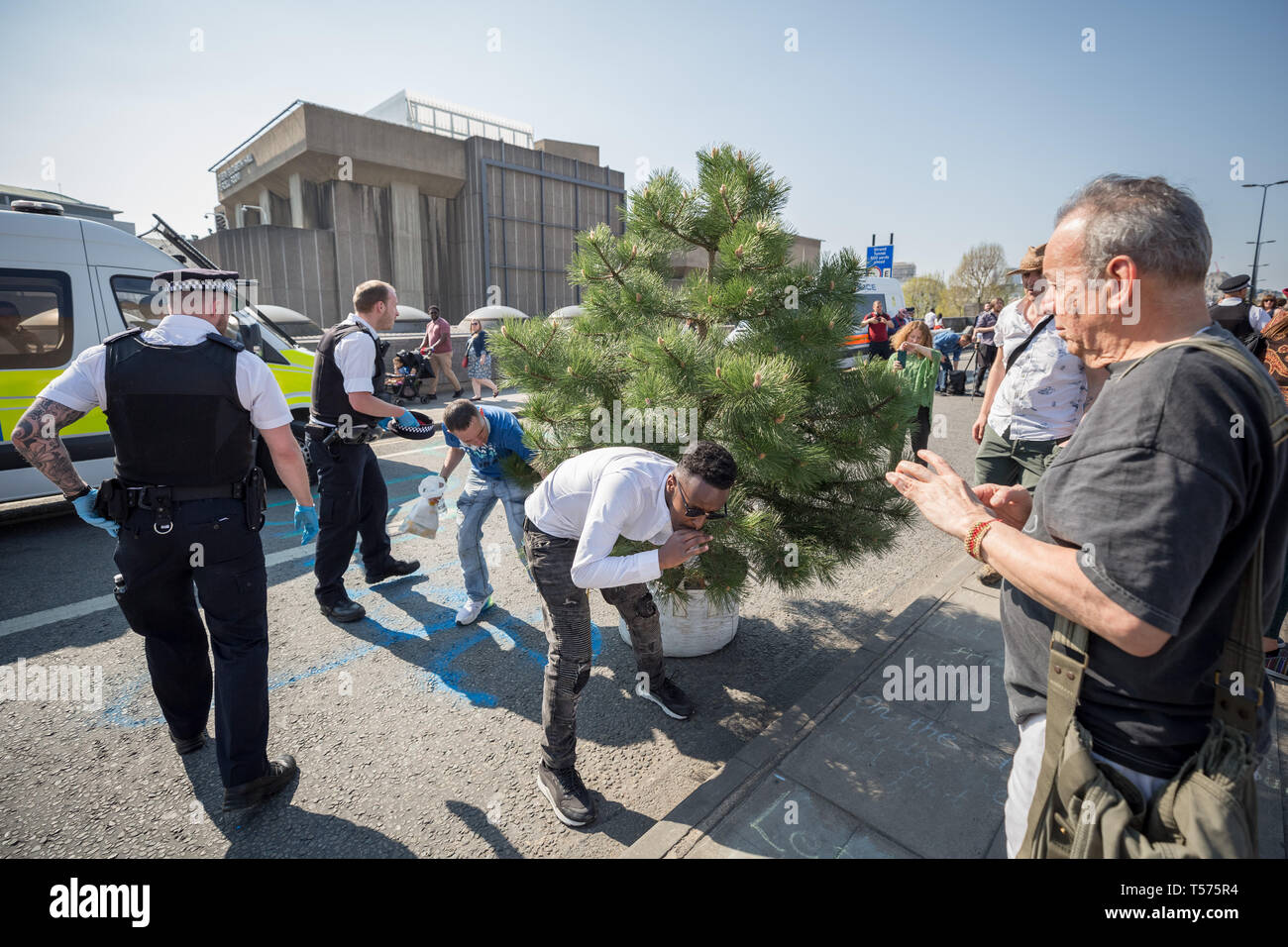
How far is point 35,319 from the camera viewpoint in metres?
5.23

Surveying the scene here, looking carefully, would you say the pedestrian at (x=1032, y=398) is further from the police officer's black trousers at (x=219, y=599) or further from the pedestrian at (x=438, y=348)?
the pedestrian at (x=438, y=348)

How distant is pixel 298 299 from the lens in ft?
87.9

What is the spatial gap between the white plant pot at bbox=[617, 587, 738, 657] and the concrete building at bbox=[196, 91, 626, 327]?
81.4ft

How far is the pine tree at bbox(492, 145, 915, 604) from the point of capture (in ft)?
8.29

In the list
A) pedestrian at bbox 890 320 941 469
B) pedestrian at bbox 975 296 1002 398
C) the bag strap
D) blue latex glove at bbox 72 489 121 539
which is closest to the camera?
blue latex glove at bbox 72 489 121 539

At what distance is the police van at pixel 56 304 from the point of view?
16.6 ft

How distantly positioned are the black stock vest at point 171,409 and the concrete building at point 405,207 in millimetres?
25024

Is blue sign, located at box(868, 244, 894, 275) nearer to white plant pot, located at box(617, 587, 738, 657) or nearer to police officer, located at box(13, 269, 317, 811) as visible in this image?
white plant pot, located at box(617, 587, 738, 657)

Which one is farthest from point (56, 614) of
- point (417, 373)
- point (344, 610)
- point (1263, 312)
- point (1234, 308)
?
point (1263, 312)

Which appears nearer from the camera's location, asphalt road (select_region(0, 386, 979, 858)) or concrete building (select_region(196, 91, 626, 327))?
asphalt road (select_region(0, 386, 979, 858))

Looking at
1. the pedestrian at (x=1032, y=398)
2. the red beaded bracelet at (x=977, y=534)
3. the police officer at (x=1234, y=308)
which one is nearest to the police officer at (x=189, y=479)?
the red beaded bracelet at (x=977, y=534)

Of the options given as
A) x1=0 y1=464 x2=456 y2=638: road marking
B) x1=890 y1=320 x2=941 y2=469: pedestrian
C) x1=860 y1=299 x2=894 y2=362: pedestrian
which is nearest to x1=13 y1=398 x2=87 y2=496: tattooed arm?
x1=0 y1=464 x2=456 y2=638: road marking

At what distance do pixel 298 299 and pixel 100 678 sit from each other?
27731 millimetres
